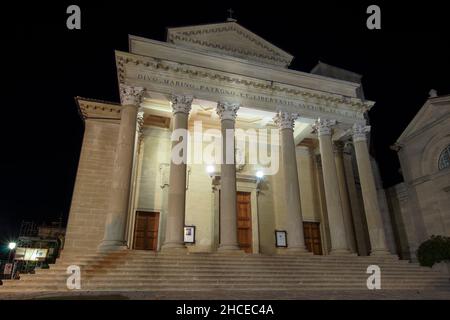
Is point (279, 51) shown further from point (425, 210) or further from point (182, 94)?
point (425, 210)

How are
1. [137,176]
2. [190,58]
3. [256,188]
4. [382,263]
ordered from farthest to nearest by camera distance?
[256,188] → [137,176] → [190,58] → [382,263]

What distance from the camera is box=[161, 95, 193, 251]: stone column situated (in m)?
12.0

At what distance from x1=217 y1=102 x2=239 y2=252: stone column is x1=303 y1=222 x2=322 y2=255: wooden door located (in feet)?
23.9

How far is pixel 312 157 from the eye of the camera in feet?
66.4

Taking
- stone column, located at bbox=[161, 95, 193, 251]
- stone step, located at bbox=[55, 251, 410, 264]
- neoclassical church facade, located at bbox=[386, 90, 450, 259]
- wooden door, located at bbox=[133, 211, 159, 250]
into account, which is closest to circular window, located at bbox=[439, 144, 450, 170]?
Answer: neoclassical church facade, located at bbox=[386, 90, 450, 259]

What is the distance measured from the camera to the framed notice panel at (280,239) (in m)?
16.5

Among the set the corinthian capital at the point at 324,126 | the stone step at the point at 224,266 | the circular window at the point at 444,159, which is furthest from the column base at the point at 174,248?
the circular window at the point at 444,159

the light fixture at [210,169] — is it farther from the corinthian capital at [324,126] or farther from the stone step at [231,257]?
the stone step at [231,257]

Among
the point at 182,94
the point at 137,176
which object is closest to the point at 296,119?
the point at 182,94

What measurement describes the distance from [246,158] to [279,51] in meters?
6.96

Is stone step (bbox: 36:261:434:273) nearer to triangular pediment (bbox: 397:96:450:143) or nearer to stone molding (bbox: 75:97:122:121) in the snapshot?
stone molding (bbox: 75:97:122:121)

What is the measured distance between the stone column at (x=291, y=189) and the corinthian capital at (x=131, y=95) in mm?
6933

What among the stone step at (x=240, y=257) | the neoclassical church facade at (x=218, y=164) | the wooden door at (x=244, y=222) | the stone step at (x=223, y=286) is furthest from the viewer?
the wooden door at (x=244, y=222)

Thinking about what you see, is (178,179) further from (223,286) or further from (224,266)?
(223,286)
